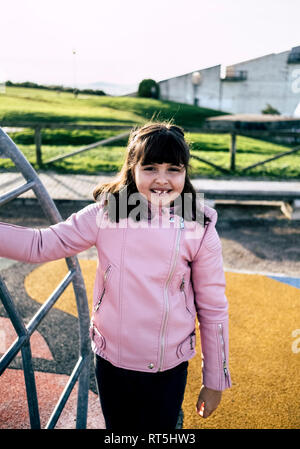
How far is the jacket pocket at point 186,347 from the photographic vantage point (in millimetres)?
1652

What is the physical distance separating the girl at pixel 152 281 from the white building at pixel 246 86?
2930cm

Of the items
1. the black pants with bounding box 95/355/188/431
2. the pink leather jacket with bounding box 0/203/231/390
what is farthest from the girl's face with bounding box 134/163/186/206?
the black pants with bounding box 95/355/188/431

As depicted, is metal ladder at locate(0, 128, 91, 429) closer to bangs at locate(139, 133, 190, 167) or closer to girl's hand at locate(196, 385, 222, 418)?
bangs at locate(139, 133, 190, 167)

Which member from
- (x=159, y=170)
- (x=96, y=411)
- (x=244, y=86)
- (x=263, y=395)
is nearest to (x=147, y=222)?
(x=159, y=170)

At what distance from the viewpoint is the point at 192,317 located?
1.67 metres

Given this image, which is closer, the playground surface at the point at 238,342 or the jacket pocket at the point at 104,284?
the jacket pocket at the point at 104,284

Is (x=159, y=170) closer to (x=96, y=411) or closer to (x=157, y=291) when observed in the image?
(x=157, y=291)

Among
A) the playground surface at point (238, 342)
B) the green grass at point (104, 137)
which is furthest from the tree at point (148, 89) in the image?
the playground surface at point (238, 342)

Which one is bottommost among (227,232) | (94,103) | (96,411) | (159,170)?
(96,411)

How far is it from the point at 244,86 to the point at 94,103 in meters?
12.8

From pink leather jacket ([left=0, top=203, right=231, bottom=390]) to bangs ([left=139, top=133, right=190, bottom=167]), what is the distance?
237 millimetres

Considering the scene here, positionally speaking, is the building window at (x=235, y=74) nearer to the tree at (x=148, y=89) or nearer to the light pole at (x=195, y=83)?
the light pole at (x=195, y=83)

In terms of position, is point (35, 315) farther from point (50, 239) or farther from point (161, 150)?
point (161, 150)
